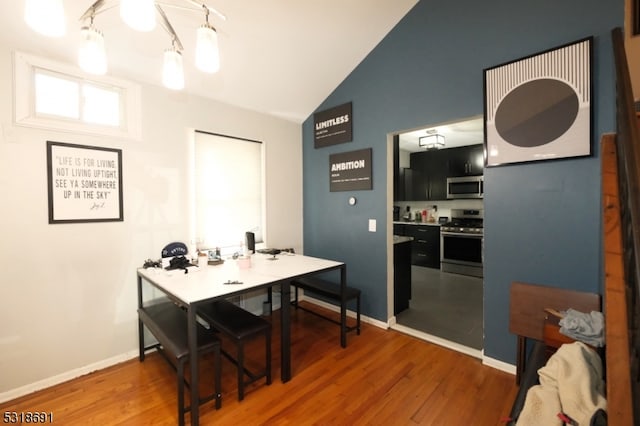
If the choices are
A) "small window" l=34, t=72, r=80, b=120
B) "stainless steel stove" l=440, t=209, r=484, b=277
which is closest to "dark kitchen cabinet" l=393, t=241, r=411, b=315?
"stainless steel stove" l=440, t=209, r=484, b=277

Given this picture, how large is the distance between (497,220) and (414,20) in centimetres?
206

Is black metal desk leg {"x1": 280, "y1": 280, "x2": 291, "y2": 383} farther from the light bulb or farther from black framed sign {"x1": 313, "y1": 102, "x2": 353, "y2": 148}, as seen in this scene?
black framed sign {"x1": 313, "y1": 102, "x2": 353, "y2": 148}

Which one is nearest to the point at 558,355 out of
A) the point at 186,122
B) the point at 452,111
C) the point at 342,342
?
the point at 342,342

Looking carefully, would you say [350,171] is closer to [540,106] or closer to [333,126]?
[333,126]

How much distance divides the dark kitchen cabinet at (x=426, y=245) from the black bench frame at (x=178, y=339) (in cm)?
466

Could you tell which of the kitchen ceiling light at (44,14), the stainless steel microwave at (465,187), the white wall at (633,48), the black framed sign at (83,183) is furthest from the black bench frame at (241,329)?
the stainless steel microwave at (465,187)

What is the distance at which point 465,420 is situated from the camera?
5.82 ft

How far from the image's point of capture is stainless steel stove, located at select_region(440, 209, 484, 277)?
16.1 feet

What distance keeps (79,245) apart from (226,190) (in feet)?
4.62

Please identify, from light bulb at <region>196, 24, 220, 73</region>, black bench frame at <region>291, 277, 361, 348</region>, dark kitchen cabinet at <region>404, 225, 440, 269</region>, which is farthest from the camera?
dark kitchen cabinet at <region>404, 225, 440, 269</region>

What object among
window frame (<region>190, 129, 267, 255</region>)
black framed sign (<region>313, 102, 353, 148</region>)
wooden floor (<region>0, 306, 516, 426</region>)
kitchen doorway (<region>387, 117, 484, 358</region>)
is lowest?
wooden floor (<region>0, 306, 516, 426</region>)

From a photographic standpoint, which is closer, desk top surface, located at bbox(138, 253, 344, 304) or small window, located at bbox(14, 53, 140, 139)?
desk top surface, located at bbox(138, 253, 344, 304)

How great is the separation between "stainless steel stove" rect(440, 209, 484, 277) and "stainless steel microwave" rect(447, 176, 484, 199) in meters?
0.43

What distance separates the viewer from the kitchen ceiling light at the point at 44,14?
3.19 feet
